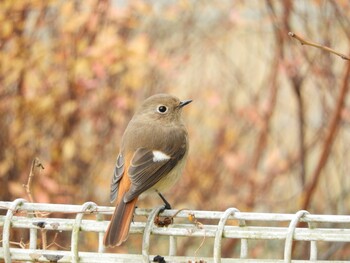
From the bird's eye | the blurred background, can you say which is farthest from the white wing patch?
the blurred background

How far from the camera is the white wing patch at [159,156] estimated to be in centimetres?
382

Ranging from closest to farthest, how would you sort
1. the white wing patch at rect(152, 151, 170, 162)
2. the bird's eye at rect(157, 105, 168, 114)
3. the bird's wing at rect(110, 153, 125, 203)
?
1. the bird's wing at rect(110, 153, 125, 203)
2. the white wing patch at rect(152, 151, 170, 162)
3. the bird's eye at rect(157, 105, 168, 114)

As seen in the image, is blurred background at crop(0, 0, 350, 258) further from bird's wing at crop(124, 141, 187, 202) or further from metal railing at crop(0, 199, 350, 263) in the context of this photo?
metal railing at crop(0, 199, 350, 263)

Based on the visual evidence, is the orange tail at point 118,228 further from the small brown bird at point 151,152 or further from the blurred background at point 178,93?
the blurred background at point 178,93

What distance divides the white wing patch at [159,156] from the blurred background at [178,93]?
0.89 m

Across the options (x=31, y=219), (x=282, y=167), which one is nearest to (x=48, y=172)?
(x=282, y=167)

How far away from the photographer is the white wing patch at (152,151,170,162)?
12.5ft

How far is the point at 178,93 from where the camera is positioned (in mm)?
6820

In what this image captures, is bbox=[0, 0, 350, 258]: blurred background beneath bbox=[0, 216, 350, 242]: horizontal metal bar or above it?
above

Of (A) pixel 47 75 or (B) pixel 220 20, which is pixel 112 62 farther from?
(B) pixel 220 20

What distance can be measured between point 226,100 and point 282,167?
87 cm

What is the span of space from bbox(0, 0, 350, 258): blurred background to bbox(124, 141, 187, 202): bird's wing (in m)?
0.84

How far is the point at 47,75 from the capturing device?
527 centimetres

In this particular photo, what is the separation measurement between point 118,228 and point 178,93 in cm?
431
